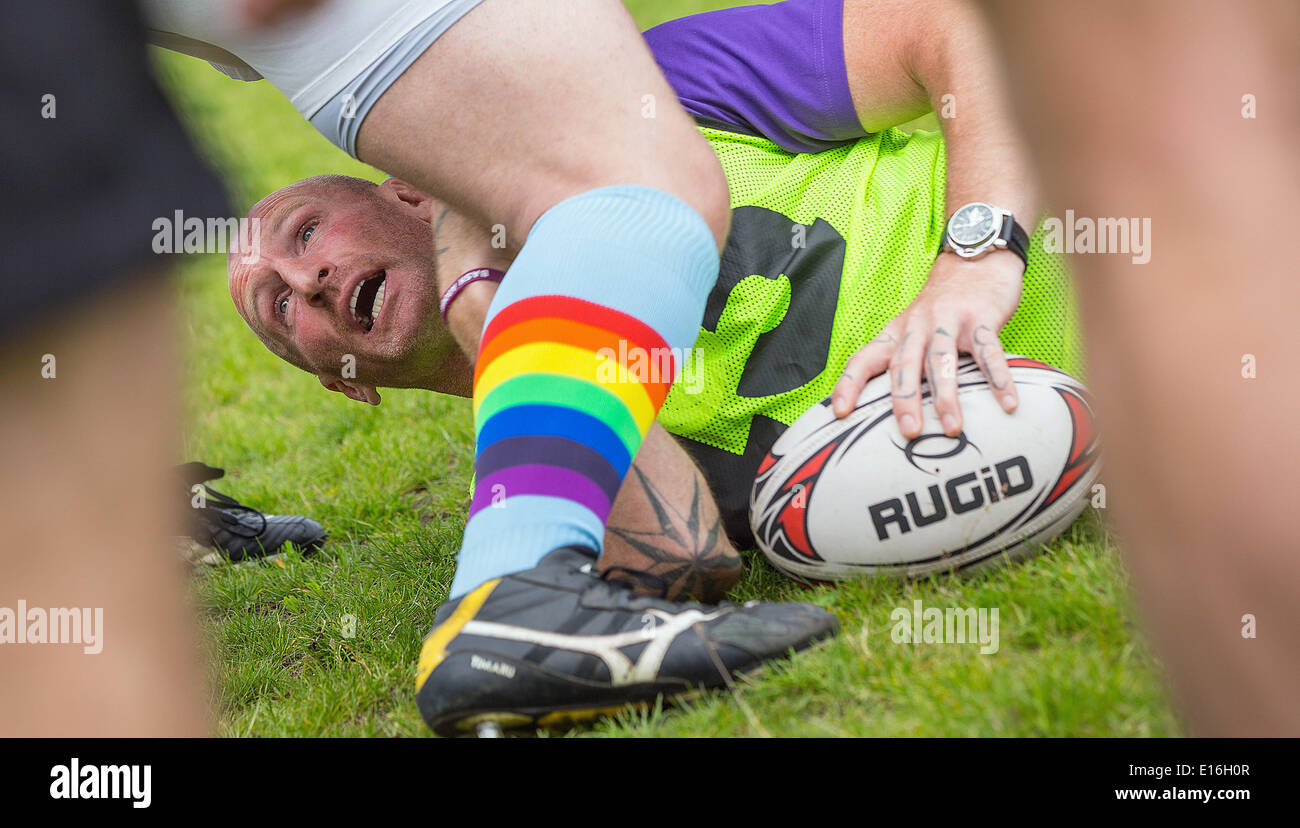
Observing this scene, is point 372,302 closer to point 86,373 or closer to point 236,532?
point 236,532

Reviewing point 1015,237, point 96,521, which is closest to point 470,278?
point 1015,237

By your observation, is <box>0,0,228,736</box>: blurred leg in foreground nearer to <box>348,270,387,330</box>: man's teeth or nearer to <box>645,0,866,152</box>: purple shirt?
<box>348,270,387,330</box>: man's teeth

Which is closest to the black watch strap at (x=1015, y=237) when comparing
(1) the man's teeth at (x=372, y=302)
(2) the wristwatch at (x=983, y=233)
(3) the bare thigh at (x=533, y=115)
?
(2) the wristwatch at (x=983, y=233)

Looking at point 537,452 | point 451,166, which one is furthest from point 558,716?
point 451,166

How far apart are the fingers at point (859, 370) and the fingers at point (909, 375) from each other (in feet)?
0.09

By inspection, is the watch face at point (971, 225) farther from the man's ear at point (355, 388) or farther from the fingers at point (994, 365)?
the man's ear at point (355, 388)

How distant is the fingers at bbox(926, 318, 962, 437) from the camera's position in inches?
71.9

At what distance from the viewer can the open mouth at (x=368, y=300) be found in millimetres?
2465

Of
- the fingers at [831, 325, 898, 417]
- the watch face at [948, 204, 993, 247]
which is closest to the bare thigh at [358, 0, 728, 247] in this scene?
the fingers at [831, 325, 898, 417]

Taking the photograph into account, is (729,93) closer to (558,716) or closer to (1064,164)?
(558,716)

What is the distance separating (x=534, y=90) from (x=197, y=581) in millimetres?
1704

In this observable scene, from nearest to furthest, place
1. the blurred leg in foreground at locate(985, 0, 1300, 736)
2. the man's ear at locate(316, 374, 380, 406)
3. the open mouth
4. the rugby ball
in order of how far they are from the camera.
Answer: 1. the blurred leg in foreground at locate(985, 0, 1300, 736)
2. the rugby ball
3. the open mouth
4. the man's ear at locate(316, 374, 380, 406)

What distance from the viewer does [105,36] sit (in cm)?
82
